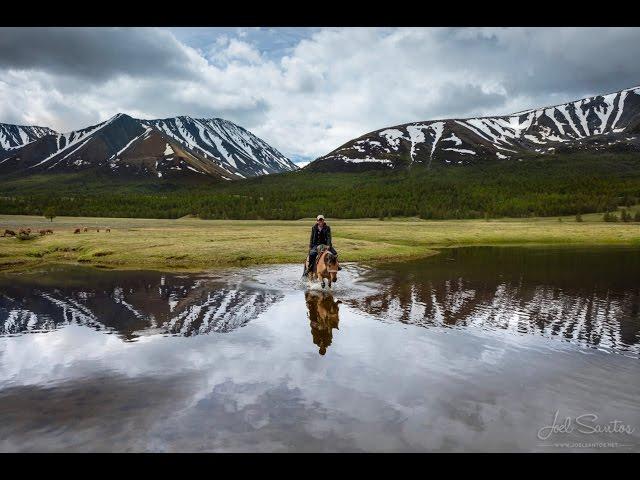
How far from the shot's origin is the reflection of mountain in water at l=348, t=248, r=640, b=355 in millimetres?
16234

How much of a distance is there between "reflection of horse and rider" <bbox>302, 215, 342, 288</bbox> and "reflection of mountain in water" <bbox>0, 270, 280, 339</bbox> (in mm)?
2883

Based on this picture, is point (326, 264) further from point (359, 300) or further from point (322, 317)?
point (322, 317)

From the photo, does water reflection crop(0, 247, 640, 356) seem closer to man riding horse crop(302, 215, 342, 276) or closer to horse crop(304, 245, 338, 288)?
horse crop(304, 245, 338, 288)

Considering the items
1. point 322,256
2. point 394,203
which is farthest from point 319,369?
point 394,203

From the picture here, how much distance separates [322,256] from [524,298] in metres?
10.2

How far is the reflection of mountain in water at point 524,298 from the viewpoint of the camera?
16.2 metres

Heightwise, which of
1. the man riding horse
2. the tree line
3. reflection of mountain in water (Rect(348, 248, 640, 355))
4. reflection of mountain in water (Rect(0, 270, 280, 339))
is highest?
the tree line

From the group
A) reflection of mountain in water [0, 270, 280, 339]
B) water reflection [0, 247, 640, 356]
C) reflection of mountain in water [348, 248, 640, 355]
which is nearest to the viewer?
reflection of mountain in water [348, 248, 640, 355]

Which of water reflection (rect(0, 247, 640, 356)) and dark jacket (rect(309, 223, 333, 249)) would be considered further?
dark jacket (rect(309, 223, 333, 249))

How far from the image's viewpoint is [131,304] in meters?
20.6

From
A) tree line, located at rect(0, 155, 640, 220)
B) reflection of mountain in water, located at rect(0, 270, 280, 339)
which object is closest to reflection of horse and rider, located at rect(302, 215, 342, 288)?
reflection of mountain in water, located at rect(0, 270, 280, 339)

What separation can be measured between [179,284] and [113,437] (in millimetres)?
18201

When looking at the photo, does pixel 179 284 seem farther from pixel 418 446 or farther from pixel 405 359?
pixel 418 446

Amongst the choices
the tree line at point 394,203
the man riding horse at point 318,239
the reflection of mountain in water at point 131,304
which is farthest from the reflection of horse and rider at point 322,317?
the tree line at point 394,203
